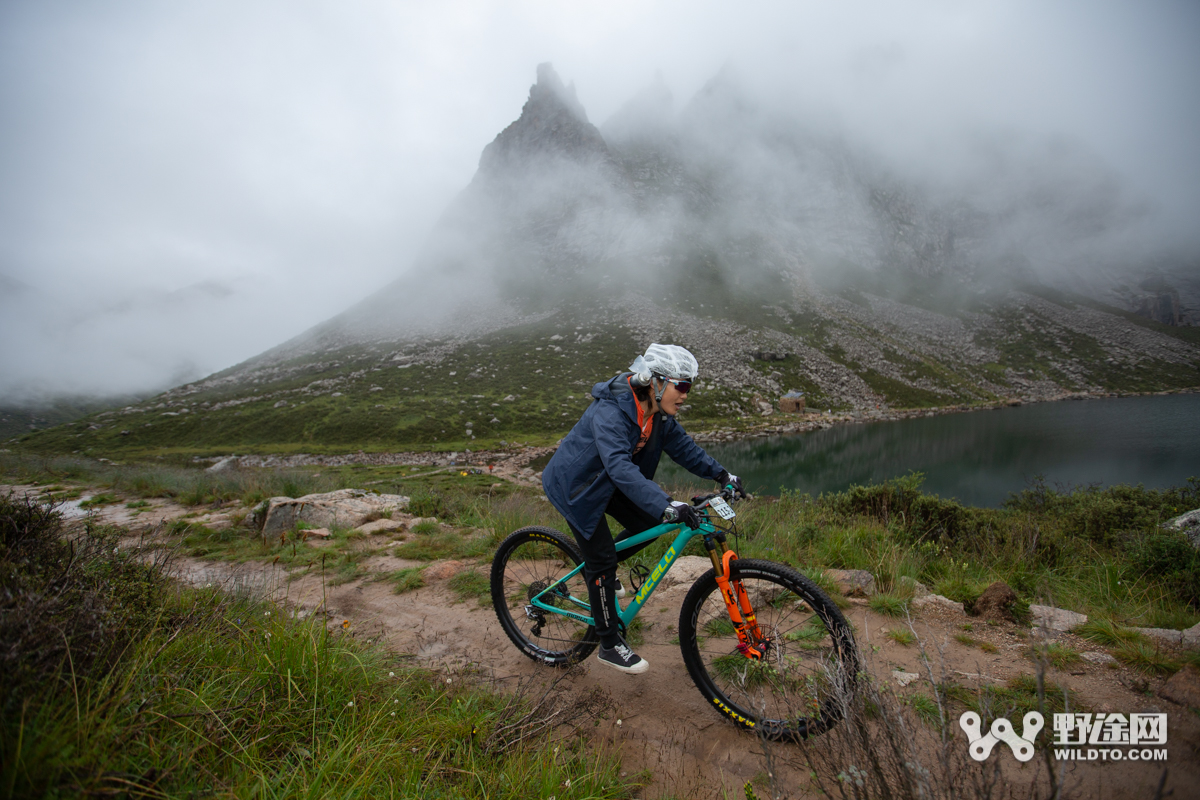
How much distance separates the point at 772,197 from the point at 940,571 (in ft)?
541

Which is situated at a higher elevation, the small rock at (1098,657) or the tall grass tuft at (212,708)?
the tall grass tuft at (212,708)

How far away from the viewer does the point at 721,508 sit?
3.20 meters

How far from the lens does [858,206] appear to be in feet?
487

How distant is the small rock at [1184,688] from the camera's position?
279 centimetres

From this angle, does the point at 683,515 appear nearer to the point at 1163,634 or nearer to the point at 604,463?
the point at 604,463

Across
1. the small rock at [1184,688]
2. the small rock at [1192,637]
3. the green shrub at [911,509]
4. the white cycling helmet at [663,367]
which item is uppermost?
the white cycling helmet at [663,367]

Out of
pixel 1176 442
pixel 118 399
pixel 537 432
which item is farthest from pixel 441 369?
pixel 118 399

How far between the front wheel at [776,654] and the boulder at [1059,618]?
2260 millimetres

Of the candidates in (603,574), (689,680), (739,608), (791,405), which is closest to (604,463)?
(603,574)

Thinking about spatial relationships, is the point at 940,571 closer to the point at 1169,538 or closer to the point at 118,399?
the point at 1169,538

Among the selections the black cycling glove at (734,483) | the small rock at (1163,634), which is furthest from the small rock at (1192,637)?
the black cycling glove at (734,483)

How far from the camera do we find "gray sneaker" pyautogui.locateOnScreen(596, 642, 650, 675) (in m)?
3.57

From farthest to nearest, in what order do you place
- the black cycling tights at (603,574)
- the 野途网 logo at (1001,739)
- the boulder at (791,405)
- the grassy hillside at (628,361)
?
the boulder at (791,405)
the grassy hillside at (628,361)
the black cycling tights at (603,574)
the 野途网 logo at (1001,739)

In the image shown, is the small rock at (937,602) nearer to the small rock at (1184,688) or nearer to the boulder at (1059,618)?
the boulder at (1059,618)
